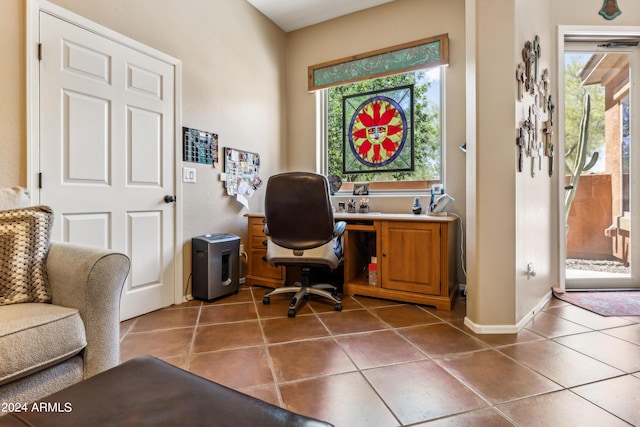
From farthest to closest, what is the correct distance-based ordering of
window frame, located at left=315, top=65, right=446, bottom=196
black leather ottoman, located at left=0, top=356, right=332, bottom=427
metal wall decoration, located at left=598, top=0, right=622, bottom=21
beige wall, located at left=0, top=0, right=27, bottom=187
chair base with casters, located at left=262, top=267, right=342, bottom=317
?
window frame, located at left=315, top=65, right=446, bottom=196 → metal wall decoration, located at left=598, top=0, right=622, bottom=21 → chair base with casters, located at left=262, top=267, right=342, bottom=317 → beige wall, located at left=0, top=0, right=27, bottom=187 → black leather ottoman, located at left=0, top=356, right=332, bottom=427

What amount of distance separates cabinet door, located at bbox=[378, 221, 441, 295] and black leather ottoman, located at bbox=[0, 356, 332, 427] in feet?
6.80

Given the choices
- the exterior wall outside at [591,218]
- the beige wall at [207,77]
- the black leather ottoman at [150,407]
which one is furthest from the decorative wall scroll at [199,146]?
the exterior wall outside at [591,218]

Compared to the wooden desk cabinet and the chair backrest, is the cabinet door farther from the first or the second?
the wooden desk cabinet

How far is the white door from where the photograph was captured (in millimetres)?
1858

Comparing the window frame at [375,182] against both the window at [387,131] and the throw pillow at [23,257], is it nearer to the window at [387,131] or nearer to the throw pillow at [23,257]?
the window at [387,131]

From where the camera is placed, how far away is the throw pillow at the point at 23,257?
1204 mm

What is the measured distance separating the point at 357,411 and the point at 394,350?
1.88ft

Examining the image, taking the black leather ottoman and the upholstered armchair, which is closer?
the black leather ottoman

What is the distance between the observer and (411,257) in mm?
2543

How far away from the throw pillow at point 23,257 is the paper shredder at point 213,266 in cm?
129

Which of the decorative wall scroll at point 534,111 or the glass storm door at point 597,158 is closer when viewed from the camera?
the decorative wall scroll at point 534,111

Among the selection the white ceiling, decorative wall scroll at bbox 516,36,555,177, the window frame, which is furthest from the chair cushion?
the white ceiling

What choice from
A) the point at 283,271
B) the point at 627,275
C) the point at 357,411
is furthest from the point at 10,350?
the point at 627,275

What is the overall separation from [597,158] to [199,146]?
3.81 m
